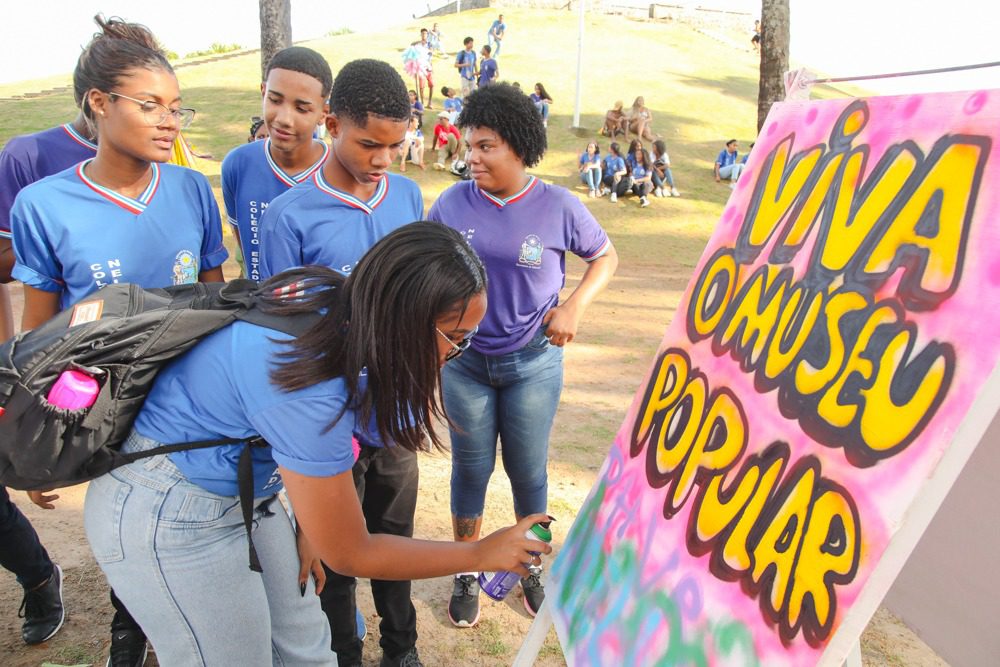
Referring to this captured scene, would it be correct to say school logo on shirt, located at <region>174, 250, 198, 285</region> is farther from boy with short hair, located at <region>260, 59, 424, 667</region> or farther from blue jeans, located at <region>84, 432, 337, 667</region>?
blue jeans, located at <region>84, 432, 337, 667</region>

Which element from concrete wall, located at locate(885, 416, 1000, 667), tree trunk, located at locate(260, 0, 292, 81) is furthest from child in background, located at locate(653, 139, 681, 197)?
concrete wall, located at locate(885, 416, 1000, 667)

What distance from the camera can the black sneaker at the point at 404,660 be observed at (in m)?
2.66

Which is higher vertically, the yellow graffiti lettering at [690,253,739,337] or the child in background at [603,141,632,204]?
the yellow graffiti lettering at [690,253,739,337]

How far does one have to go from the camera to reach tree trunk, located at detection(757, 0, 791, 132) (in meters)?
9.22

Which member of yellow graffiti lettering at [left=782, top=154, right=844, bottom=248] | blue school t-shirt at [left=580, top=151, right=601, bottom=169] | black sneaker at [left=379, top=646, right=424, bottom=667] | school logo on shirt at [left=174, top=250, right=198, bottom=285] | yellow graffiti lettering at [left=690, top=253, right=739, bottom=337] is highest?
yellow graffiti lettering at [left=782, top=154, right=844, bottom=248]

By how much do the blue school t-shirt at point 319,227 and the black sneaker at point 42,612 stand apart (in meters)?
1.50

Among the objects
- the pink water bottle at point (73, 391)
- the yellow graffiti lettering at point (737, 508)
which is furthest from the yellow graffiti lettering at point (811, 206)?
the pink water bottle at point (73, 391)

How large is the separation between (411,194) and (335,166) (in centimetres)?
29

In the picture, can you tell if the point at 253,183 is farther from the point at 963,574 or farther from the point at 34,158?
the point at 963,574

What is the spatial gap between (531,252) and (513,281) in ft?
0.40

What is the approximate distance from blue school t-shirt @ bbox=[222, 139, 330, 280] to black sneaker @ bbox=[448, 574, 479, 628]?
153cm

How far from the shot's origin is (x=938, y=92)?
1.36 m

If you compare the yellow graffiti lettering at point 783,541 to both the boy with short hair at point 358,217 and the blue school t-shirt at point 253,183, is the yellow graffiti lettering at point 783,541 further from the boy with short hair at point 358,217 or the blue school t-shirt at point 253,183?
the blue school t-shirt at point 253,183

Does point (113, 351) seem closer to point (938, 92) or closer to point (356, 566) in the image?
point (356, 566)
